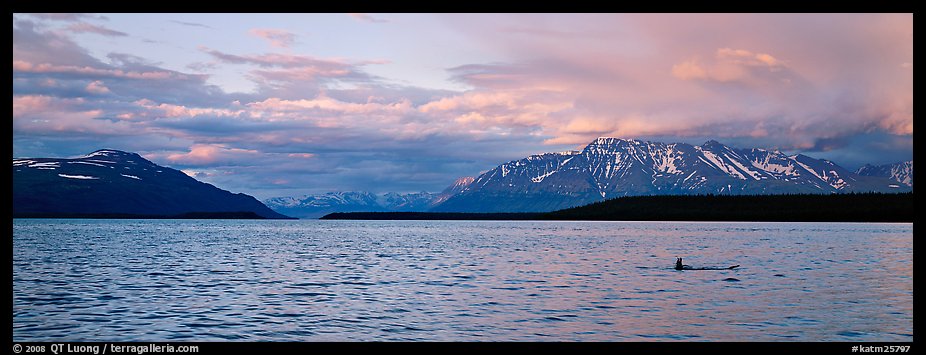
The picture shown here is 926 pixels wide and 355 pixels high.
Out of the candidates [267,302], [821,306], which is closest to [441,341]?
[267,302]

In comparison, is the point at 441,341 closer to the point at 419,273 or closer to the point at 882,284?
the point at 419,273

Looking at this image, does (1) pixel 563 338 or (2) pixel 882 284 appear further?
(2) pixel 882 284

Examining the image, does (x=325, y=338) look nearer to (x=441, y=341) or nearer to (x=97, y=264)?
(x=441, y=341)

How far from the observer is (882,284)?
51.3 m
